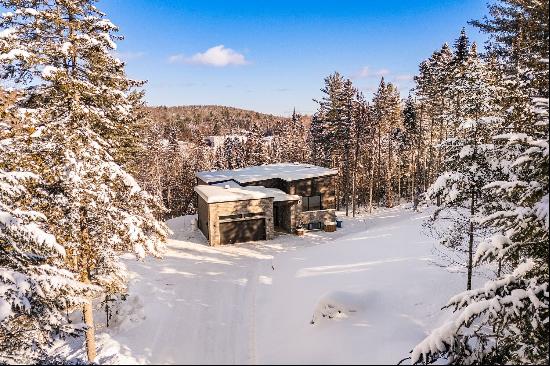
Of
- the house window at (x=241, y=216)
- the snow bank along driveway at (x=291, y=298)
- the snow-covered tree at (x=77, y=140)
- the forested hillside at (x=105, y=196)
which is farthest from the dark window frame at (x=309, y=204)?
the snow-covered tree at (x=77, y=140)

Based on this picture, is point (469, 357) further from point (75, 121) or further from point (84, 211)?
point (75, 121)

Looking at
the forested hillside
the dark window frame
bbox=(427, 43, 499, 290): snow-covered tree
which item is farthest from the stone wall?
bbox=(427, 43, 499, 290): snow-covered tree

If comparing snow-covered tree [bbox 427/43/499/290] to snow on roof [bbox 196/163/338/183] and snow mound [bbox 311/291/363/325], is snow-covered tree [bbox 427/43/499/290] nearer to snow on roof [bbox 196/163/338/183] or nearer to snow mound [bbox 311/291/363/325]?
snow mound [bbox 311/291/363/325]

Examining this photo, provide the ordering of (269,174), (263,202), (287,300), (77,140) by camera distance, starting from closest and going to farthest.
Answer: (77,140) < (287,300) < (263,202) < (269,174)

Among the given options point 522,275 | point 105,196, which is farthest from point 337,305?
point 105,196

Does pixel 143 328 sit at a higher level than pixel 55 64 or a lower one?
lower

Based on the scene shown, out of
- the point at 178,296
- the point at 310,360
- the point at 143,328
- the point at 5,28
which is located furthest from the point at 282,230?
the point at 310,360

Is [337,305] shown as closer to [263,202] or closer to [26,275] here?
[26,275]
